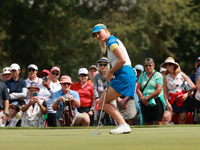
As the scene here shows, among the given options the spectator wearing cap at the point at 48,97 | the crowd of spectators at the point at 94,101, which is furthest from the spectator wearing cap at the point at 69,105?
the spectator wearing cap at the point at 48,97

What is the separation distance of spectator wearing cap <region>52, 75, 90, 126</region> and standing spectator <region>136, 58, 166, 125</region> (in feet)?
4.64

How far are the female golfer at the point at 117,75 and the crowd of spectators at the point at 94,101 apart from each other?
3379 mm

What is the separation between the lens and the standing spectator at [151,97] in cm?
1138

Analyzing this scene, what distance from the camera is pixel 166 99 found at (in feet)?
38.8

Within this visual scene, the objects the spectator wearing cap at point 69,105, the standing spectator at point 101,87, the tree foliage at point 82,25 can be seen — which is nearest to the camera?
the spectator wearing cap at point 69,105

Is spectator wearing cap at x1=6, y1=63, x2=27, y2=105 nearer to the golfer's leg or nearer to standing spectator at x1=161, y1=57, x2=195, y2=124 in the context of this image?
standing spectator at x1=161, y1=57, x2=195, y2=124

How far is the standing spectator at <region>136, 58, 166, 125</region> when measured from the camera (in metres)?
11.4

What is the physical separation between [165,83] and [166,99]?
397 millimetres

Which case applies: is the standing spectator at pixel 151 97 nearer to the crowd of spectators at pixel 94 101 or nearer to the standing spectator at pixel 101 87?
the crowd of spectators at pixel 94 101

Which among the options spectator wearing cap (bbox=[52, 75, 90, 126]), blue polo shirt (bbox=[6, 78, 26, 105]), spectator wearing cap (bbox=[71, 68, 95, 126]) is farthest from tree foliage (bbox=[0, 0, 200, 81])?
spectator wearing cap (bbox=[52, 75, 90, 126])

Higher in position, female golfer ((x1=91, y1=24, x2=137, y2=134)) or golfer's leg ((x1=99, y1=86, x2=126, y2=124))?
female golfer ((x1=91, y1=24, x2=137, y2=134))

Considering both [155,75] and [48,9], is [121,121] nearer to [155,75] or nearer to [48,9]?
[155,75]

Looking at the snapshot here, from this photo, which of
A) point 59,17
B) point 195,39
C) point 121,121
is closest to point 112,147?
point 121,121

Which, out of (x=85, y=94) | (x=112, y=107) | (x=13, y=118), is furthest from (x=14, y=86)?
(x=112, y=107)
